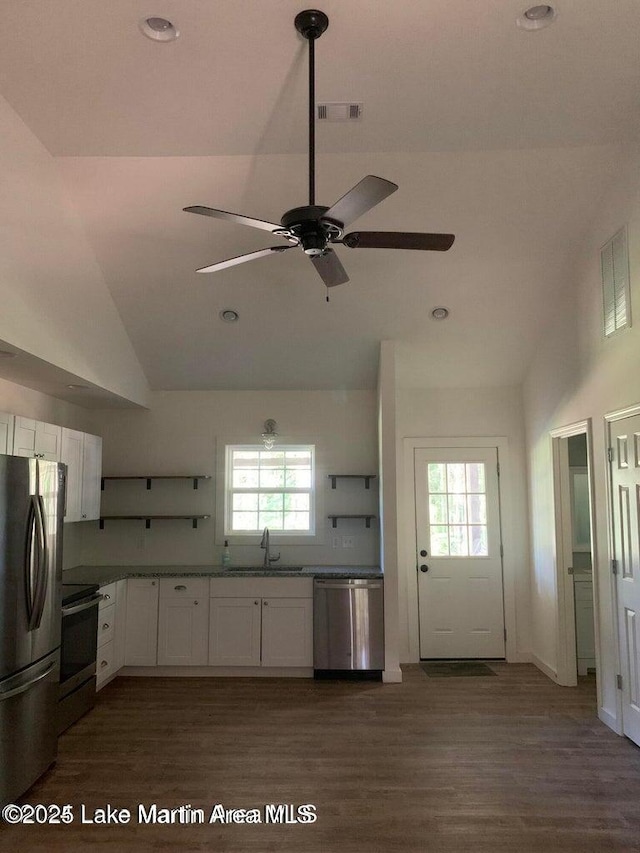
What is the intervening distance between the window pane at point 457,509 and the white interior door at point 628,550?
6.08 feet

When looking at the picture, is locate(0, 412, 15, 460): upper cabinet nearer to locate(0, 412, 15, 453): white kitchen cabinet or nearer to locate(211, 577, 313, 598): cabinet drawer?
locate(0, 412, 15, 453): white kitchen cabinet

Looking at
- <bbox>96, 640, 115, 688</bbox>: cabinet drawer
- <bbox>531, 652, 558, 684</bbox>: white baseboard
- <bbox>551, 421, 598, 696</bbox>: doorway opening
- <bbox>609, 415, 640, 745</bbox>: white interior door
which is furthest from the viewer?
<bbox>531, 652, 558, 684</bbox>: white baseboard

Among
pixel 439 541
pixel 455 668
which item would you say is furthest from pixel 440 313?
pixel 455 668

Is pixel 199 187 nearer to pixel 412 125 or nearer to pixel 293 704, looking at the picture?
pixel 412 125

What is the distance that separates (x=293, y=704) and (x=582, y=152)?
4.20 meters

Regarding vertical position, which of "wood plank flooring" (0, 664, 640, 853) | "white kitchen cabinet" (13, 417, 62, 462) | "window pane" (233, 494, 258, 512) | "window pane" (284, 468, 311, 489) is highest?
"white kitchen cabinet" (13, 417, 62, 462)

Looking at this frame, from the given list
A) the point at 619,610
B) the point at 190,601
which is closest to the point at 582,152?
the point at 619,610

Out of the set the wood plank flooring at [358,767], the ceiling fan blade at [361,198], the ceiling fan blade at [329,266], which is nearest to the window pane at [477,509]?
the wood plank flooring at [358,767]

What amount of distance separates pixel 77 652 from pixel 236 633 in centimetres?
135

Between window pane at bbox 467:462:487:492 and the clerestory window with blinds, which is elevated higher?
the clerestory window with blinds

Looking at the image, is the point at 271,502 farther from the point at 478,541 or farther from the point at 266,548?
the point at 478,541

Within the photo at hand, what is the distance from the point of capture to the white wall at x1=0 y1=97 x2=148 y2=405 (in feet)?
10.5

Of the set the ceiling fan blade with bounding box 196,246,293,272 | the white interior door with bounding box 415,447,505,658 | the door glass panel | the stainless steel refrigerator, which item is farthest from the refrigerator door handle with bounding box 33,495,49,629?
the door glass panel

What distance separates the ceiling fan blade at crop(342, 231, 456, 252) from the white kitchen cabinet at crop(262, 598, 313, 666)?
3280 millimetres
